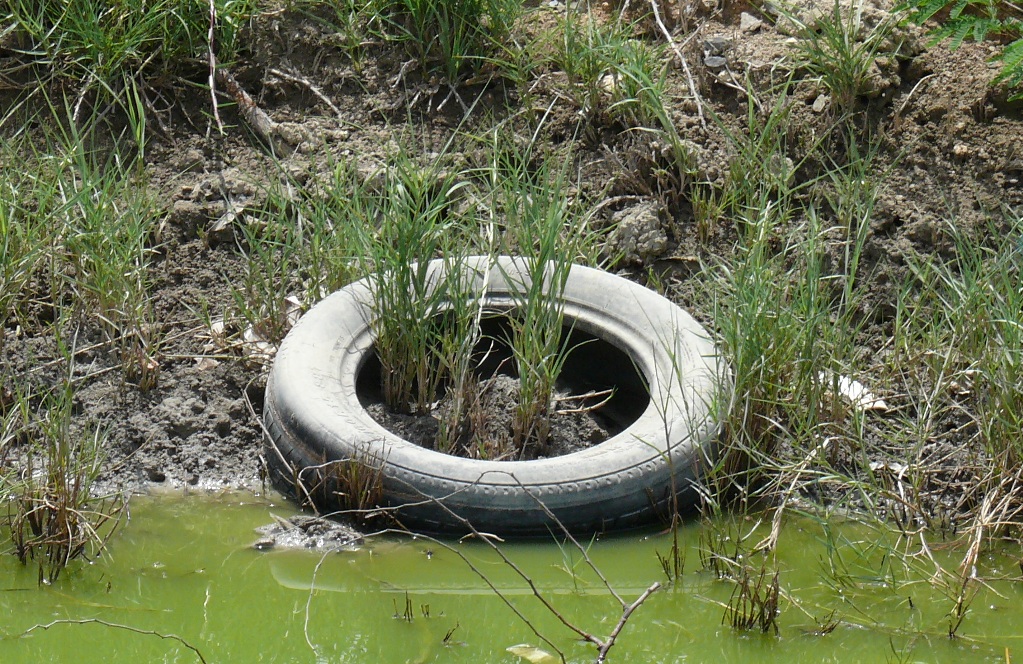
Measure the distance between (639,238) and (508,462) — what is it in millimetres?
1431

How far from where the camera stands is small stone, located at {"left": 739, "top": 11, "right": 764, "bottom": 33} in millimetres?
5410

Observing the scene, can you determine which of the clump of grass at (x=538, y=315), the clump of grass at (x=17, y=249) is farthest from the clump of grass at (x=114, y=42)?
the clump of grass at (x=538, y=315)

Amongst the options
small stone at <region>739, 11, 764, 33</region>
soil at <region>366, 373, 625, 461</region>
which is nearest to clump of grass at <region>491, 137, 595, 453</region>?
soil at <region>366, 373, 625, 461</region>

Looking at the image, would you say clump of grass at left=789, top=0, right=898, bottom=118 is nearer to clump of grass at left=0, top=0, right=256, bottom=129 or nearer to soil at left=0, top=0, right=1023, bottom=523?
soil at left=0, top=0, right=1023, bottom=523

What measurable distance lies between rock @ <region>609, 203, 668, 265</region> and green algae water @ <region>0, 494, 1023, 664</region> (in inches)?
55.0

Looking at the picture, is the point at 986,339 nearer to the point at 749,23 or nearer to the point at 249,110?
the point at 749,23

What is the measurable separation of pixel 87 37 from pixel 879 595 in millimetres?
3743

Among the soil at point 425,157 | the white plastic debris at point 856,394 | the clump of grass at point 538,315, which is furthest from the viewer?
the soil at point 425,157

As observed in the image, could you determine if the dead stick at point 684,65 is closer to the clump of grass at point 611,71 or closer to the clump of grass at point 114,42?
the clump of grass at point 611,71

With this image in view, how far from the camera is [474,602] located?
3.23m

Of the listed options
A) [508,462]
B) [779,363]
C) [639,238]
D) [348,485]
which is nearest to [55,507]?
[348,485]

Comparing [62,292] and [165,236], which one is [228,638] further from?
[165,236]

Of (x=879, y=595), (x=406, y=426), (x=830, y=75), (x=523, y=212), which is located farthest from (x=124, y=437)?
(x=830, y=75)

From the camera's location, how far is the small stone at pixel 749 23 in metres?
5.41
